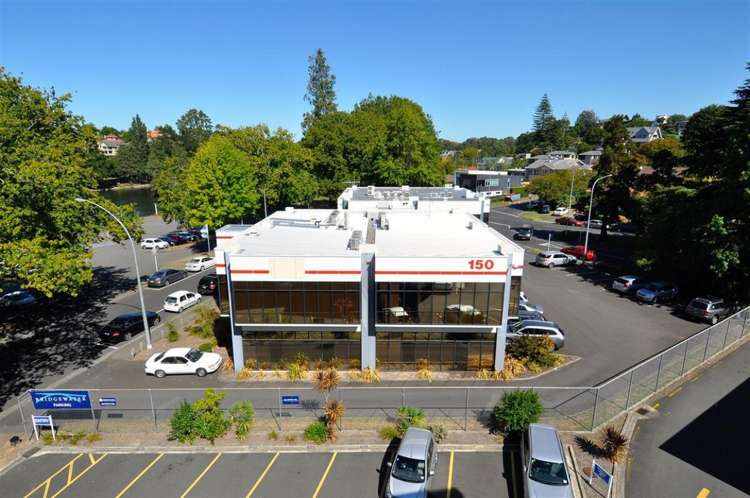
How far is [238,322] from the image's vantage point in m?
21.7

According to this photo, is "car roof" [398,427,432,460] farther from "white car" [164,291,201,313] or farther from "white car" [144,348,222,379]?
"white car" [164,291,201,313]

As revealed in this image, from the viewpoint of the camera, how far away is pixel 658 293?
106 ft

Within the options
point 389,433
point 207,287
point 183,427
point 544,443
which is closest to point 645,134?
point 207,287

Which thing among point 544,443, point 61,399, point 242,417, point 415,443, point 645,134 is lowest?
point 242,417

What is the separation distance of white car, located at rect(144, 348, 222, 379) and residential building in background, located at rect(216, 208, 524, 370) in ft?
5.33

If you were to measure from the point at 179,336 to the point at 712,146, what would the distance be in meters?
45.0

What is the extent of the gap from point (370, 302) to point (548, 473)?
11.0 metres

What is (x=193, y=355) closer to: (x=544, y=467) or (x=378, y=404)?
(x=378, y=404)

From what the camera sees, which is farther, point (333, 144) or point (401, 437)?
point (333, 144)

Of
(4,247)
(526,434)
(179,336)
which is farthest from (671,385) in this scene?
(4,247)

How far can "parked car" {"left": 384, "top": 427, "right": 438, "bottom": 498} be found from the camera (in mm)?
13742

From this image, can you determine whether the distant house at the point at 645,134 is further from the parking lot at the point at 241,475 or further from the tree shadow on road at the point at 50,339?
the tree shadow on road at the point at 50,339

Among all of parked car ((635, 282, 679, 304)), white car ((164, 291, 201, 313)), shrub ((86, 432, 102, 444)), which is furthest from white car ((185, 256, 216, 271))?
parked car ((635, 282, 679, 304))

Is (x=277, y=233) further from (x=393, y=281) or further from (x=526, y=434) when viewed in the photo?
(x=526, y=434)
